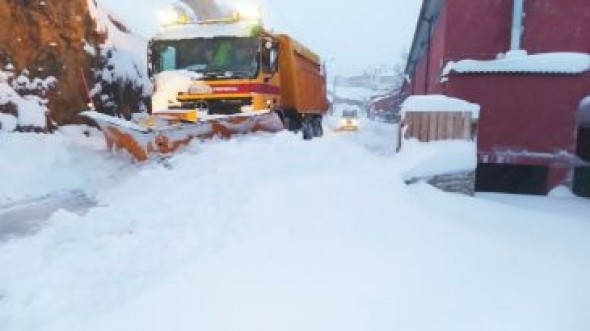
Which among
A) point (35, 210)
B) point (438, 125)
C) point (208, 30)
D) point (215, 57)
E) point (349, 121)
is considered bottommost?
point (35, 210)

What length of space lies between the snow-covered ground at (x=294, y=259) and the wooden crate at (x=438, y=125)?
945mm

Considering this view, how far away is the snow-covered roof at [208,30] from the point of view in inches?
459

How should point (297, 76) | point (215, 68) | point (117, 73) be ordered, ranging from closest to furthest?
point (215, 68), point (297, 76), point (117, 73)

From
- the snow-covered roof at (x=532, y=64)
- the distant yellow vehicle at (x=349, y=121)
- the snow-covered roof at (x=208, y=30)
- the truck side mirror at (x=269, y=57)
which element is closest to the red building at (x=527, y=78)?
the snow-covered roof at (x=532, y=64)

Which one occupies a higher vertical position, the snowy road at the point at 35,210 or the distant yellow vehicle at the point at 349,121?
the distant yellow vehicle at the point at 349,121

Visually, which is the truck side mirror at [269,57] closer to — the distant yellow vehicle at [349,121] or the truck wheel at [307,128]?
the truck wheel at [307,128]

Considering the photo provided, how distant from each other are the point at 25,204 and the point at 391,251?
5459mm

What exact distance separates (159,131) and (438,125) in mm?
4477

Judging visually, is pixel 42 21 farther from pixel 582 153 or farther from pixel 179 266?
pixel 582 153

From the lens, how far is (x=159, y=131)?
8969 mm

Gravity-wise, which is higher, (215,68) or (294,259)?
(215,68)

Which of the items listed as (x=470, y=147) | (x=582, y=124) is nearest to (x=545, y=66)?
(x=582, y=124)

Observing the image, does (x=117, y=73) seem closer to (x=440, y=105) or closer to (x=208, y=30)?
(x=208, y=30)

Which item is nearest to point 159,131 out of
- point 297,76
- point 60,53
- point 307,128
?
point 60,53
